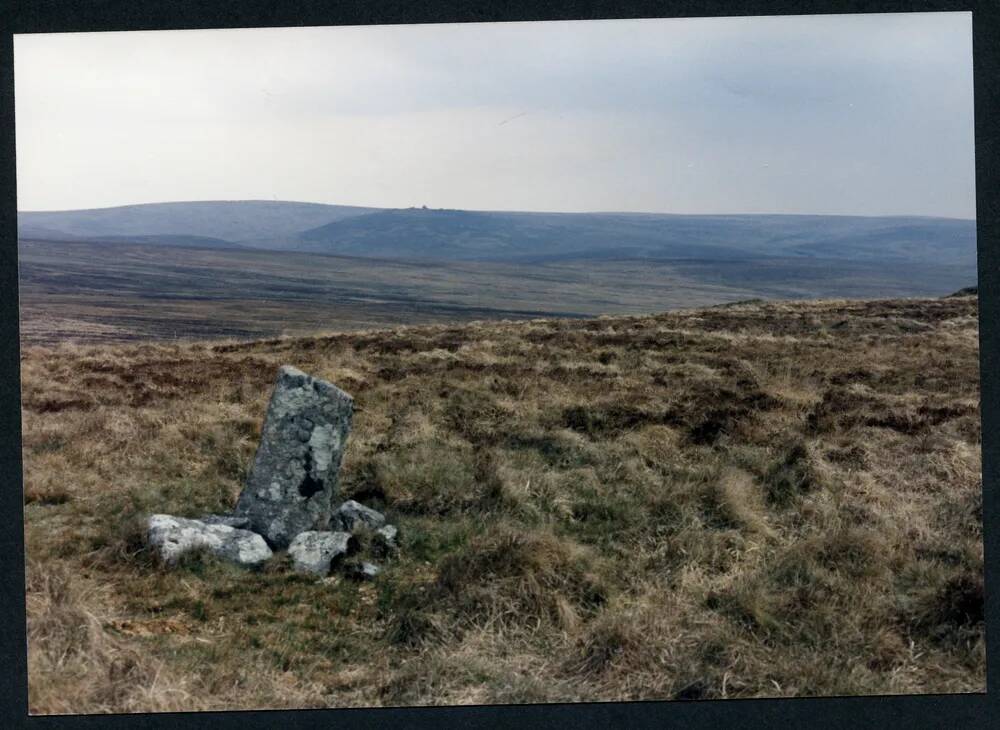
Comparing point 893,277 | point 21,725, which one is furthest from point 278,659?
point 893,277

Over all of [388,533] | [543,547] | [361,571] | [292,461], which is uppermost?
[292,461]

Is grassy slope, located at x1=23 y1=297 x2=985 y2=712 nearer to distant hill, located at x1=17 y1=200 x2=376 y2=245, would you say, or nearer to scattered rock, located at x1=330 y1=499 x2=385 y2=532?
scattered rock, located at x1=330 y1=499 x2=385 y2=532

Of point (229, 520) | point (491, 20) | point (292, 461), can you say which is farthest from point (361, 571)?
point (491, 20)

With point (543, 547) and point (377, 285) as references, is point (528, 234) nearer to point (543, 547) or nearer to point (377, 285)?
point (377, 285)

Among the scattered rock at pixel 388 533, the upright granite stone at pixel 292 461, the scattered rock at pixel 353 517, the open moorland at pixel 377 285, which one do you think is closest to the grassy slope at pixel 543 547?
the scattered rock at pixel 388 533

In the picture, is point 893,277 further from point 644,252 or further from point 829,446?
point 829,446

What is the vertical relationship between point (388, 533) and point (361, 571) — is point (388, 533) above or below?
above

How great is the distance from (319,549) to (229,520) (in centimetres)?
103

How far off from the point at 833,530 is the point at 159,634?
5.44m

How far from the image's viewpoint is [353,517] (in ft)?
24.0

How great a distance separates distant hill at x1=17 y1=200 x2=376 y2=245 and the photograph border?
86.8 meters

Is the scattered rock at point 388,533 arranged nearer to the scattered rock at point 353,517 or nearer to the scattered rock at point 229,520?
the scattered rock at point 353,517

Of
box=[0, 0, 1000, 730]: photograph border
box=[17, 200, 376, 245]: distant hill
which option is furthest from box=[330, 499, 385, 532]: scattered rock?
box=[17, 200, 376, 245]: distant hill

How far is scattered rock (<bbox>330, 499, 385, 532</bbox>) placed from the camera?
23.8 ft
